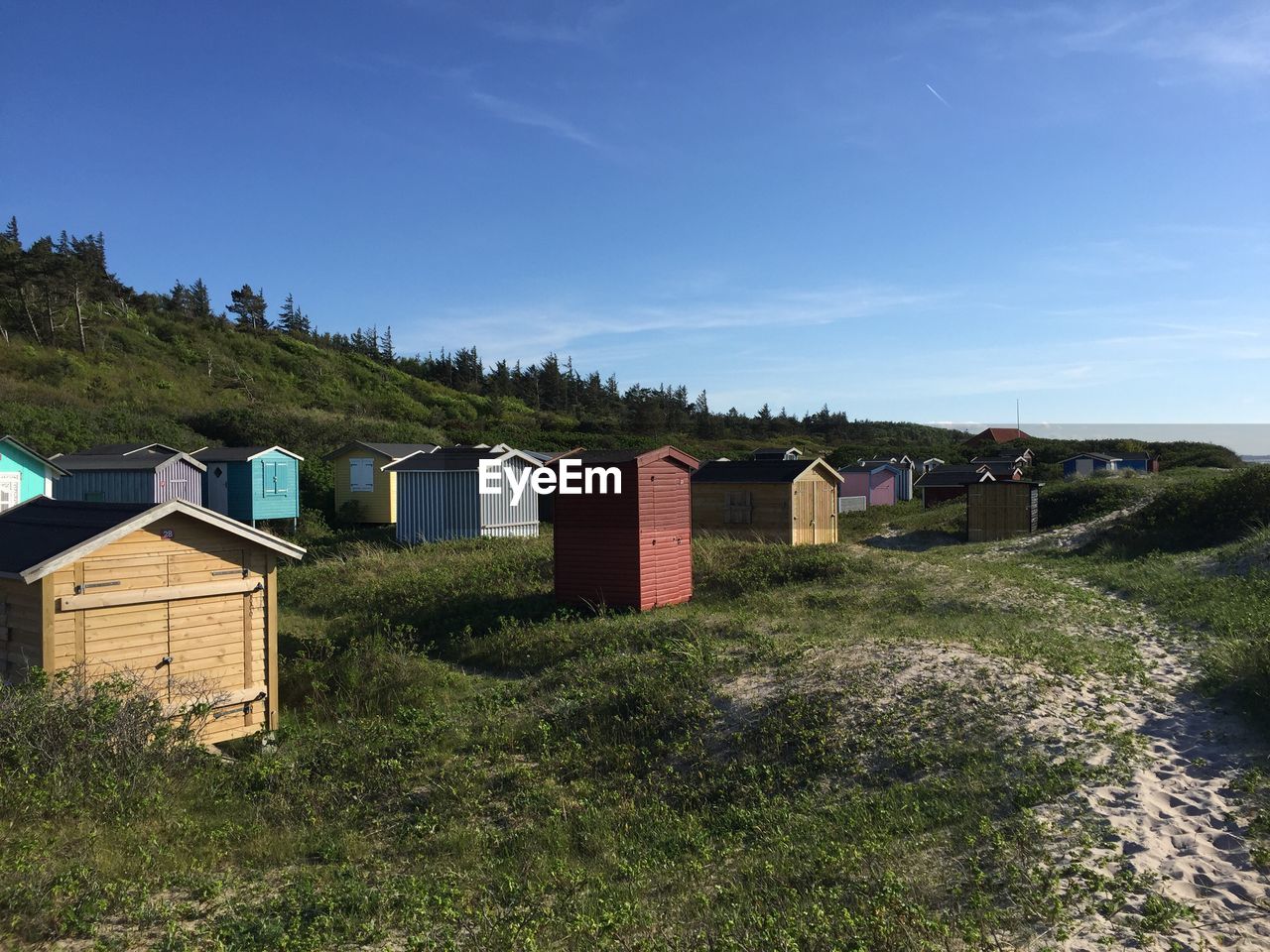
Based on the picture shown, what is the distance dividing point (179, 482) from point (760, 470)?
70.1 feet

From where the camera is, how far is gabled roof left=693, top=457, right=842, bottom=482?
2805 centimetres

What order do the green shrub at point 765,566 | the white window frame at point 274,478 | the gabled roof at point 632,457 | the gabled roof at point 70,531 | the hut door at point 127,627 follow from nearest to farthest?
the gabled roof at point 70,531 → the hut door at point 127,627 → the gabled roof at point 632,457 → the green shrub at point 765,566 → the white window frame at point 274,478

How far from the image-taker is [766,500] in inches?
1110

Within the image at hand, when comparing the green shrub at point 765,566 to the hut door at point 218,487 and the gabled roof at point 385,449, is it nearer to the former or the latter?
the gabled roof at point 385,449

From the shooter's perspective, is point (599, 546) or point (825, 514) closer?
point (599, 546)

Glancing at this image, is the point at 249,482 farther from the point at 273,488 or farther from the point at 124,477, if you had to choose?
the point at 124,477

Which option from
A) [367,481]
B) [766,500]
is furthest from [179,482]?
[766,500]

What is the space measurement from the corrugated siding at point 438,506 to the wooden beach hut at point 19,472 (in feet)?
34.6

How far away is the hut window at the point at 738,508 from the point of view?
28562 mm

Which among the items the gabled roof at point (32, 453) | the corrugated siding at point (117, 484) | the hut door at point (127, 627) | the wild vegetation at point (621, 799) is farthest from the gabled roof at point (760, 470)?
the hut door at point (127, 627)

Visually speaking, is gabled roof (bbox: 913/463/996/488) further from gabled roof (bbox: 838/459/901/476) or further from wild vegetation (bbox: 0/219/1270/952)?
wild vegetation (bbox: 0/219/1270/952)

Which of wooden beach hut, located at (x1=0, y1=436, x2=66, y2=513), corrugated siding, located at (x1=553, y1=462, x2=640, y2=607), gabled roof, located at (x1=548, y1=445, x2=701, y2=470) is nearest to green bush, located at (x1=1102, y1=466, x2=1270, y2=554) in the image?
gabled roof, located at (x1=548, y1=445, x2=701, y2=470)

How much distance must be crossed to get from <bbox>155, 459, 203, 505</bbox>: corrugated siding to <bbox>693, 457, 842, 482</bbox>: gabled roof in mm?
18395

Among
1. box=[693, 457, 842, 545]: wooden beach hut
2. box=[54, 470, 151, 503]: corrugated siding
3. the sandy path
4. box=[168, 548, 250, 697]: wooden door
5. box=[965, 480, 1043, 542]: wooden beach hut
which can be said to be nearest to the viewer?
the sandy path
